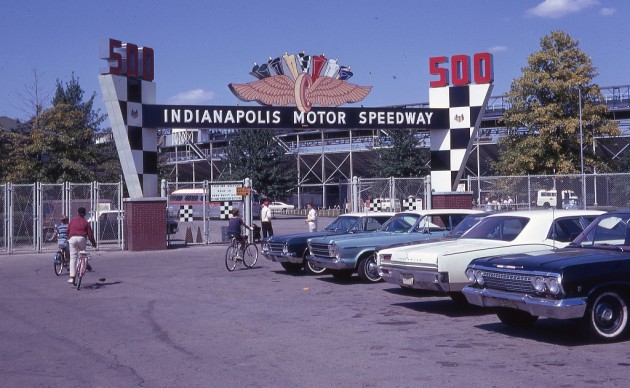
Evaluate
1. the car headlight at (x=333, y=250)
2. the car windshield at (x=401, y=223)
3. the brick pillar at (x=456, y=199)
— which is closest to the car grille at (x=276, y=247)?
the car headlight at (x=333, y=250)

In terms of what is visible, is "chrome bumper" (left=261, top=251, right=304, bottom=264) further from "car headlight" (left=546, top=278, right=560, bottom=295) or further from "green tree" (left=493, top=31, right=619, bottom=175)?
"green tree" (left=493, top=31, right=619, bottom=175)

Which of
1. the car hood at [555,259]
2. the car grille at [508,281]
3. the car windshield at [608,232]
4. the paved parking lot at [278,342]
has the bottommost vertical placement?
the paved parking lot at [278,342]

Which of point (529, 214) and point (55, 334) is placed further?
point (529, 214)

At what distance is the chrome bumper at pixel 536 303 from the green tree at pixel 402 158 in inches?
1486

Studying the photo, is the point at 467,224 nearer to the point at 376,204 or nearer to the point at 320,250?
the point at 320,250

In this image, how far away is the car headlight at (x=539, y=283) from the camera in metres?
8.48

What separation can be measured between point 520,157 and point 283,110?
12.0 metres

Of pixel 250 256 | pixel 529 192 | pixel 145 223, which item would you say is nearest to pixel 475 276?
pixel 250 256

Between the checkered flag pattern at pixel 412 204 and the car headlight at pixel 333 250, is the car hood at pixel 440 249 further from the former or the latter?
the checkered flag pattern at pixel 412 204

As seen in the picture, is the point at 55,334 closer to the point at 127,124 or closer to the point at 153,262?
the point at 153,262

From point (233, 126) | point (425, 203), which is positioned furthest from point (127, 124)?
point (425, 203)

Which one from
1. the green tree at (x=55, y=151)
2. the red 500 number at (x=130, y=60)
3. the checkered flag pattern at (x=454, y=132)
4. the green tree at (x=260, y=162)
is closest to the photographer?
the red 500 number at (x=130, y=60)

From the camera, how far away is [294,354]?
336 inches

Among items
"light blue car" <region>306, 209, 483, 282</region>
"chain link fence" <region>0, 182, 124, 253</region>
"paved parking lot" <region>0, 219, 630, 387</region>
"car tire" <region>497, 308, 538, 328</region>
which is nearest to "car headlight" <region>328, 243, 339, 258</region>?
"light blue car" <region>306, 209, 483, 282</region>
